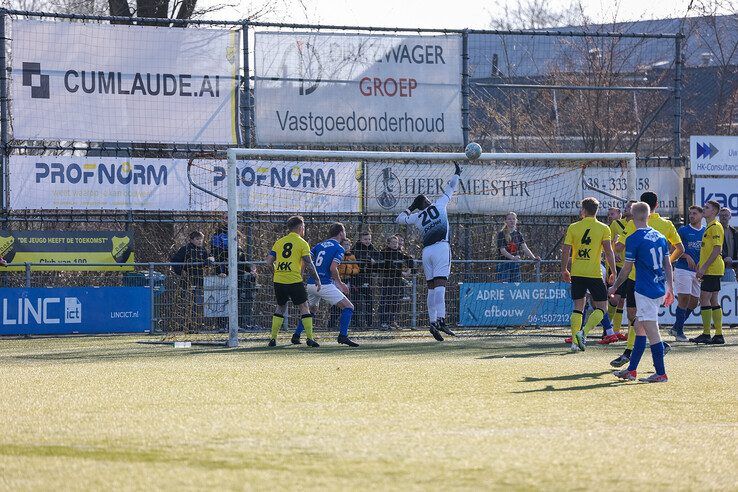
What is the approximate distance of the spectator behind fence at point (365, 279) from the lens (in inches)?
756

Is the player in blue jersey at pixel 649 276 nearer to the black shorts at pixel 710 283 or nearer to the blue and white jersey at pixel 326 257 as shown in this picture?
the blue and white jersey at pixel 326 257

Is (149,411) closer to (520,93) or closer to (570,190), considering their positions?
(570,190)

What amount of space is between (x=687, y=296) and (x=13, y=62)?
38.9ft

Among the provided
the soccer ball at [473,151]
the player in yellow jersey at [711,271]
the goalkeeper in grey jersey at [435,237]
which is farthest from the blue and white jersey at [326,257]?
the player in yellow jersey at [711,271]

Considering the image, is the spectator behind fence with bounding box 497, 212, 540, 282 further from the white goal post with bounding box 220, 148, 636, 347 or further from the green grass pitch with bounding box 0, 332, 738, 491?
the green grass pitch with bounding box 0, 332, 738, 491

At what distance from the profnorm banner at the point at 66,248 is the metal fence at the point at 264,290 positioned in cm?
26

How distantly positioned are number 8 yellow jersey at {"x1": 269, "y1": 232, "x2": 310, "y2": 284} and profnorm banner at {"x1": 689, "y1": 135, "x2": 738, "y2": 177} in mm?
8923

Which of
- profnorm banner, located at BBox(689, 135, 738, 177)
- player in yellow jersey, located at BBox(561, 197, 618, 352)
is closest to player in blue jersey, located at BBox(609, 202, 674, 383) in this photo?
player in yellow jersey, located at BBox(561, 197, 618, 352)

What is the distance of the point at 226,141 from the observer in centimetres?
1945

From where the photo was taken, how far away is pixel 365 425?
755cm

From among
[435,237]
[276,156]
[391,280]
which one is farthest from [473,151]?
[391,280]

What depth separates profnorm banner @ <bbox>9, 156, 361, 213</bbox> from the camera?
18641 millimetres

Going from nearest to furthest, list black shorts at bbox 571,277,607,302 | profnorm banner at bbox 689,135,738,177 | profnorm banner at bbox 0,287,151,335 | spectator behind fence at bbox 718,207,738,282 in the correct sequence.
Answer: black shorts at bbox 571,277,607,302 → profnorm banner at bbox 0,287,151,335 → spectator behind fence at bbox 718,207,738,282 → profnorm banner at bbox 689,135,738,177

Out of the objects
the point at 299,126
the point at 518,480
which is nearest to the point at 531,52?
the point at 299,126
